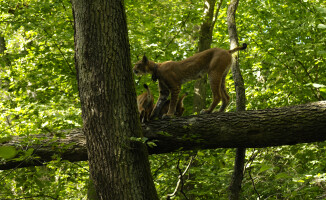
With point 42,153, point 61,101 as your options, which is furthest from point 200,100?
point 42,153

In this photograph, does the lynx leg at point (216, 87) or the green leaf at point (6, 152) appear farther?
the lynx leg at point (216, 87)

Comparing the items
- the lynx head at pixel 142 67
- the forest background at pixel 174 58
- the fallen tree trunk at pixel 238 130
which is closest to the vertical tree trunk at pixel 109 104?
the fallen tree trunk at pixel 238 130

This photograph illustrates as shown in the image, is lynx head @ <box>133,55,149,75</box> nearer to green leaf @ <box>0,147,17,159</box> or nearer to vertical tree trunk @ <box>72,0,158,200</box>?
vertical tree trunk @ <box>72,0,158,200</box>

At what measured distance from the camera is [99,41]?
3.79 metres

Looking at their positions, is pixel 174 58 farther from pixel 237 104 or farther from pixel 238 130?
pixel 238 130

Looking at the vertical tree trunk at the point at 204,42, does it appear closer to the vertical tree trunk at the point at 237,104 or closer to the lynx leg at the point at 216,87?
the lynx leg at the point at 216,87

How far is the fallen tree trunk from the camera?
4598 mm

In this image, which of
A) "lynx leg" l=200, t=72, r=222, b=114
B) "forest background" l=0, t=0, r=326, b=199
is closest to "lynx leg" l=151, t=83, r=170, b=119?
"lynx leg" l=200, t=72, r=222, b=114

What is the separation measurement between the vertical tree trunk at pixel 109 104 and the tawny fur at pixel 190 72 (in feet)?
9.03

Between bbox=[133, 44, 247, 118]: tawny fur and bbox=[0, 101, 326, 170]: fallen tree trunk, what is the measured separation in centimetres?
148

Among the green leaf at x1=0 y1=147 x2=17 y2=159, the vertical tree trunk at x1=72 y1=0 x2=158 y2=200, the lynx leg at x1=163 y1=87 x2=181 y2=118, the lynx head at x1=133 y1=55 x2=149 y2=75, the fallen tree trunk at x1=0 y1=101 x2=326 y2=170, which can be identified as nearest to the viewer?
the green leaf at x1=0 y1=147 x2=17 y2=159

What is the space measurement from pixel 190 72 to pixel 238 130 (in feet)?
7.70

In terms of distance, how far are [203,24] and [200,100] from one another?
2.53 metres

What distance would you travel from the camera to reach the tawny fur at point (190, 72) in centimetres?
651
